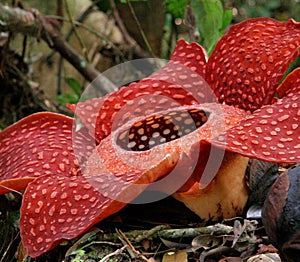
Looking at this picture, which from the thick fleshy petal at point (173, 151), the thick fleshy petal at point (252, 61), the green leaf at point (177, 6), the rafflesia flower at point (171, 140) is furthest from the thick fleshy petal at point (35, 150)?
the green leaf at point (177, 6)

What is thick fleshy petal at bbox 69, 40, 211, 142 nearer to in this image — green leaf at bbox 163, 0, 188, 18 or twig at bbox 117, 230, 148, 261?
twig at bbox 117, 230, 148, 261

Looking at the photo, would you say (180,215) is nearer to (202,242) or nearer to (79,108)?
(202,242)

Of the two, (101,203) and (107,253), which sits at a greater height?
(101,203)

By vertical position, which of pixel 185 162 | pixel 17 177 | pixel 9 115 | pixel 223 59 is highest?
pixel 223 59

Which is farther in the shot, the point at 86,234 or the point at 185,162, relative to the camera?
the point at 86,234

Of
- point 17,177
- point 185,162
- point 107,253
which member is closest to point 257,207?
point 185,162

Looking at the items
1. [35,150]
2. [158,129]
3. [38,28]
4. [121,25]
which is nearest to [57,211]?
[35,150]

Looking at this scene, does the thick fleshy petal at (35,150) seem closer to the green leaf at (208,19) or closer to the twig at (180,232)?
the twig at (180,232)
